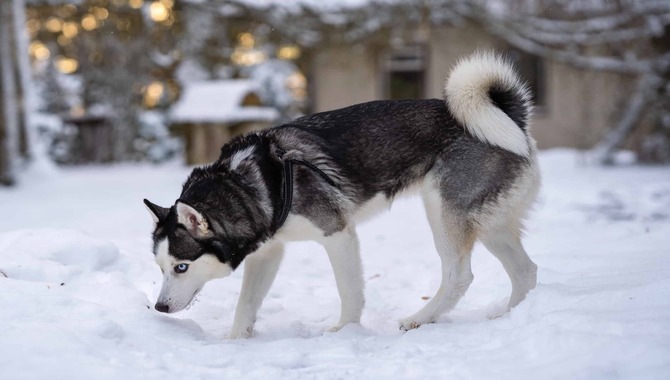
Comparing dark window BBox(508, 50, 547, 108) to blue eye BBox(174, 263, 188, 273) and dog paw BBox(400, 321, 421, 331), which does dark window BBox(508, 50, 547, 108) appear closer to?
dog paw BBox(400, 321, 421, 331)

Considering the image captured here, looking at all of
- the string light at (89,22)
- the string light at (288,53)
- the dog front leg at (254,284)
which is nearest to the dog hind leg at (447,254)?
the dog front leg at (254,284)

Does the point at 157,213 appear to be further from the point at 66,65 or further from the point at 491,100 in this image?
the point at 66,65

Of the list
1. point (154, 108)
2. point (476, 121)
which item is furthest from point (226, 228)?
point (154, 108)

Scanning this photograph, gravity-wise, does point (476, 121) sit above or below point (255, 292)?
above

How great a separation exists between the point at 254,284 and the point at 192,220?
67 centimetres

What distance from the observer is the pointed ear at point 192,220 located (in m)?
3.22

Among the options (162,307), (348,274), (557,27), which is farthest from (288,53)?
(162,307)

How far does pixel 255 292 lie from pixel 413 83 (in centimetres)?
1332

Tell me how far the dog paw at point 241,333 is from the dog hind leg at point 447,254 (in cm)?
81

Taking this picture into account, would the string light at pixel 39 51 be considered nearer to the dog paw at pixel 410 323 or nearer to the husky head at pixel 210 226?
the husky head at pixel 210 226

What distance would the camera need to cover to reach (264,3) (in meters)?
15.1

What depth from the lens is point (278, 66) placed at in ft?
55.9

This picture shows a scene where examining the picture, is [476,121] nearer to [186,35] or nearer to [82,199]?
[82,199]

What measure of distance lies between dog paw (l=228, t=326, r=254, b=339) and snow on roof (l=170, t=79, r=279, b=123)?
9.78 metres
